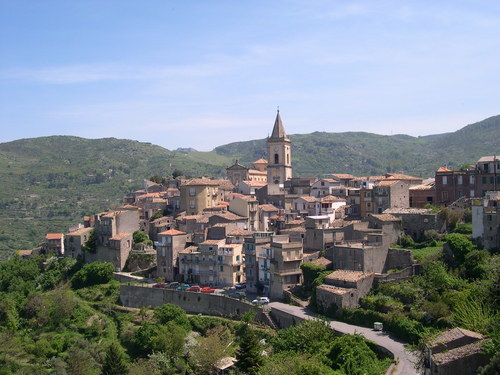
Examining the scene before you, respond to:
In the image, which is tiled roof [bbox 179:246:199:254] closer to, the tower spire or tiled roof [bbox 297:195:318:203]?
Answer: tiled roof [bbox 297:195:318:203]

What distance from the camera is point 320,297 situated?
42.0m

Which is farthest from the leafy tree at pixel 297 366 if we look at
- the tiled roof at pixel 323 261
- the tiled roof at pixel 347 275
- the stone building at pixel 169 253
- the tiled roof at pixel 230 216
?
the tiled roof at pixel 230 216

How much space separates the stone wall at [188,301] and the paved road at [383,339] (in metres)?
3.17

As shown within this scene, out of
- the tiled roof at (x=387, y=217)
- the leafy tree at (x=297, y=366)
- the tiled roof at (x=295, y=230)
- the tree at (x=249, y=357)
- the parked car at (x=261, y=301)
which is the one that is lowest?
the tree at (x=249, y=357)

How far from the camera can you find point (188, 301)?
5059 cm

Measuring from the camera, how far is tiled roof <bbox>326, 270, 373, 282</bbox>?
4122cm

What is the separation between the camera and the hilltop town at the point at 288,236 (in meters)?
42.9

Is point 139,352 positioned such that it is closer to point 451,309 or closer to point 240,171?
point 451,309

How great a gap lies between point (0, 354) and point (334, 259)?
2767 centimetres

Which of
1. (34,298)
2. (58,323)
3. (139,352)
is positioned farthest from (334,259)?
(34,298)

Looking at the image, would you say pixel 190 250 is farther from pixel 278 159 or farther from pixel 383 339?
pixel 278 159

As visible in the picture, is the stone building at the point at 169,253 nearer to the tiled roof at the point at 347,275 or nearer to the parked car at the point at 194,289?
the parked car at the point at 194,289

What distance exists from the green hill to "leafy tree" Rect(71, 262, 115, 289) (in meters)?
46.6

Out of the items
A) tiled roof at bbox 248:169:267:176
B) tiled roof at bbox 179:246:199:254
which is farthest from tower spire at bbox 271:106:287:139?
tiled roof at bbox 179:246:199:254
